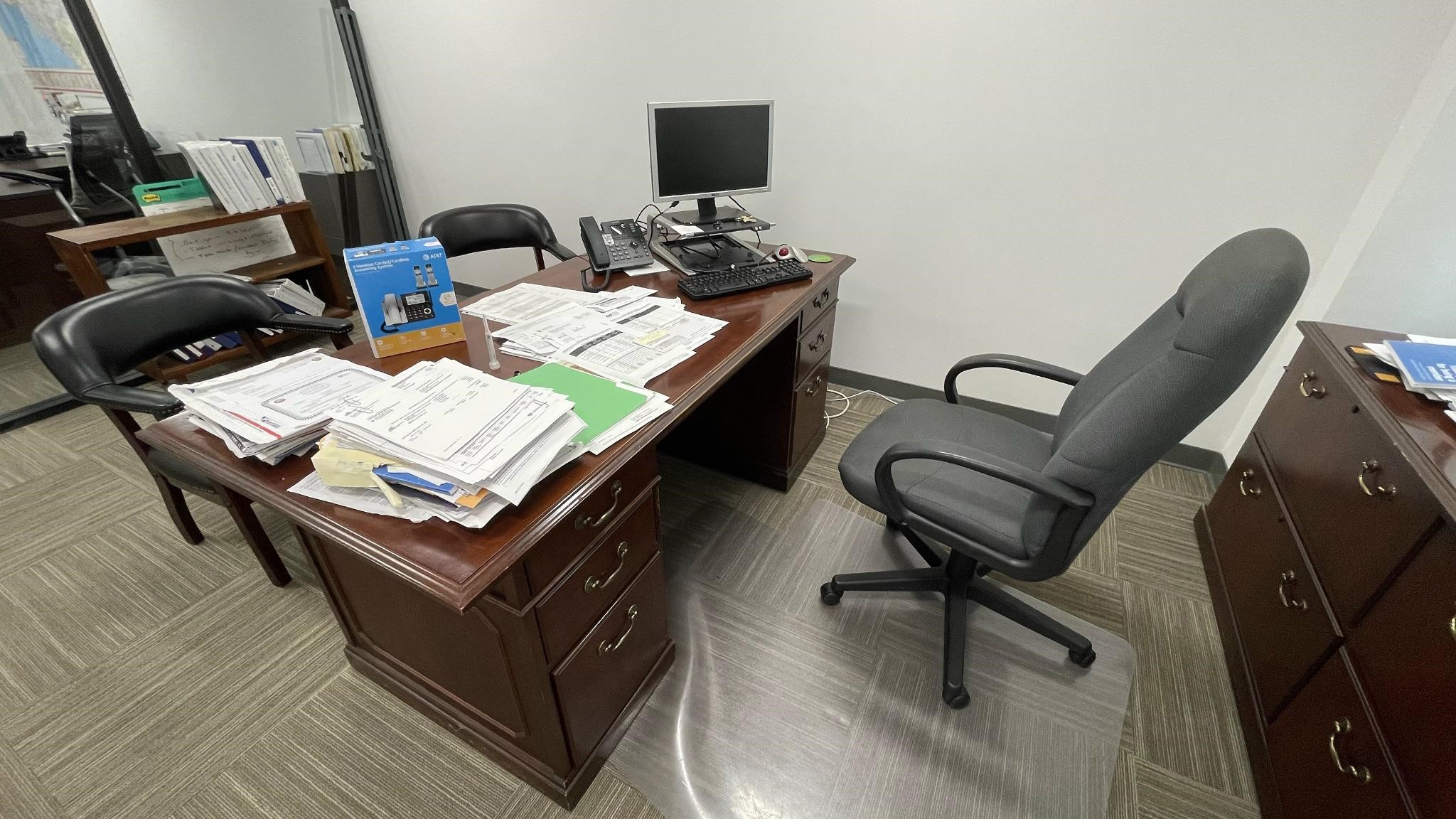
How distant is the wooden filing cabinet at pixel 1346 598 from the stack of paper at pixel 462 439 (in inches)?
53.2

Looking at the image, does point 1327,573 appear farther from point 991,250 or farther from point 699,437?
point 699,437

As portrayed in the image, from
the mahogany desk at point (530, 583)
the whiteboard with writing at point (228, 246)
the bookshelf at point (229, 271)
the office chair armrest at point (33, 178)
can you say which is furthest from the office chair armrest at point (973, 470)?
the office chair armrest at point (33, 178)

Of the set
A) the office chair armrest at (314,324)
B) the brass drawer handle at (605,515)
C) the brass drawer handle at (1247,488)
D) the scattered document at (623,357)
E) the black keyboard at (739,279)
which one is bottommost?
the brass drawer handle at (1247,488)

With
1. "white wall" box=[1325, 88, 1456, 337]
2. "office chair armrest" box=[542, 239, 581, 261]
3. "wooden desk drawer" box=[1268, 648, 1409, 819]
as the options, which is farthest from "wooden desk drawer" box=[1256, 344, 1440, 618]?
"office chair armrest" box=[542, 239, 581, 261]

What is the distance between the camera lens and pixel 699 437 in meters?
2.16

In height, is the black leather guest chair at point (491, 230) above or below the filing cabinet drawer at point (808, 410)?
above

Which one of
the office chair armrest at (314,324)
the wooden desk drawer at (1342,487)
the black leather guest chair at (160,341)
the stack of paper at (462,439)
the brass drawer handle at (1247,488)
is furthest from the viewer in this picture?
the office chair armrest at (314,324)

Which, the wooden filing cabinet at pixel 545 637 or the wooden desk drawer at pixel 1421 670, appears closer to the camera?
the wooden desk drawer at pixel 1421 670

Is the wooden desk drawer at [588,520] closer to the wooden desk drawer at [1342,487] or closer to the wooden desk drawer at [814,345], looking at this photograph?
the wooden desk drawer at [814,345]

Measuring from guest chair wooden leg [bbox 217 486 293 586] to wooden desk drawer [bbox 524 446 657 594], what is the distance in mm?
1100

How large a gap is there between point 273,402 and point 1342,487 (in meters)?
2.10

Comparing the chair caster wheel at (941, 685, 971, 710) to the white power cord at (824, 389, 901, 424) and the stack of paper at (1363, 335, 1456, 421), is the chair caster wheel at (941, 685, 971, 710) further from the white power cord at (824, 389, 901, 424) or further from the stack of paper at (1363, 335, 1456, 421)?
the white power cord at (824, 389, 901, 424)

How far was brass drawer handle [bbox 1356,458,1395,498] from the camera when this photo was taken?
3.37 ft

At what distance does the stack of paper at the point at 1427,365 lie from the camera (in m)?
1.07
